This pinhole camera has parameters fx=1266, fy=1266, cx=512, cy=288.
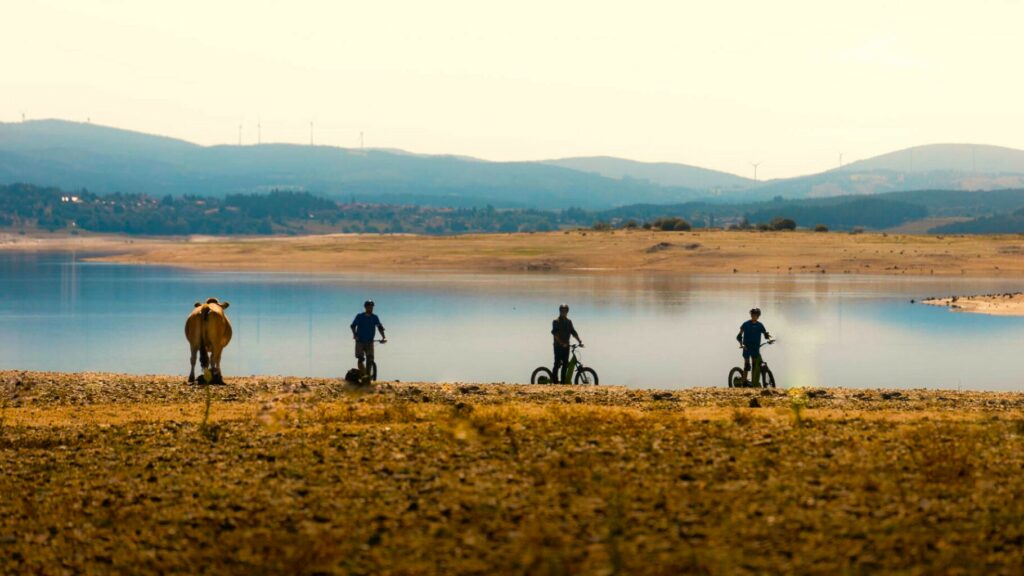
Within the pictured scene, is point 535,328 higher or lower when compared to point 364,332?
lower

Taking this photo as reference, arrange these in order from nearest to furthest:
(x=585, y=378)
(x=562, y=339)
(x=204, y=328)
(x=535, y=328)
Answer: (x=204, y=328) → (x=562, y=339) → (x=585, y=378) → (x=535, y=328)

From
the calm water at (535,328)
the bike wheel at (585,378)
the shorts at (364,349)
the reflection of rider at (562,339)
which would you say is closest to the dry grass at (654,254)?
the calm water at (535,328)

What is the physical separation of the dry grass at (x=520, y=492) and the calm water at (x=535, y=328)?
16947 mm

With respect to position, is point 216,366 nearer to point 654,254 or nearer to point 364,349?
point 364,349

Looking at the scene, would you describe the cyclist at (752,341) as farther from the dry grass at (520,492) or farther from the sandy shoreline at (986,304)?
the sandy shoreline at (986,304)

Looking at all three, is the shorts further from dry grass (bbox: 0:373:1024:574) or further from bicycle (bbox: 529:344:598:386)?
dry grass (bbox: 0:373:1024:574)

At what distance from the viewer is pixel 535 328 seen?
56750 mm

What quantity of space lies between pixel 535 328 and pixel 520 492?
41.7 m

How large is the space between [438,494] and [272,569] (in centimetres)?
260

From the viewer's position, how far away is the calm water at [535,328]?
40.6 metres

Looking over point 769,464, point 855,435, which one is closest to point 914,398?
point 855,435

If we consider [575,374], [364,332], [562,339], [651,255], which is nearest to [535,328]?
[575,374]

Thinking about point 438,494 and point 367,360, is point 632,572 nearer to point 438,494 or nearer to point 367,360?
point 438,494

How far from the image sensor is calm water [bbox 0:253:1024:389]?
40.6m
